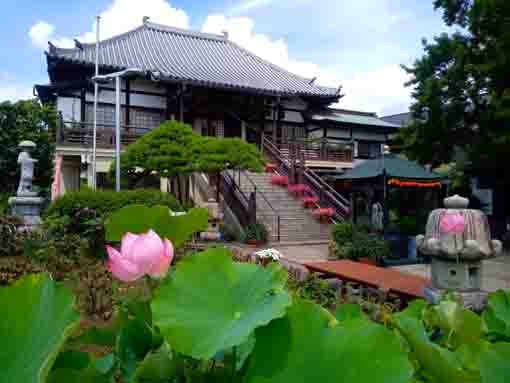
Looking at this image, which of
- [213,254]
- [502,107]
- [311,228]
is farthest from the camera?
[311,228]

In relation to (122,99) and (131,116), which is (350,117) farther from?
(122,99)

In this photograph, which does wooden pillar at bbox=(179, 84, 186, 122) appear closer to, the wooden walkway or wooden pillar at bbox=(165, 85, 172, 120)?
wooden pillar at bbox=(165, 85, 172, 120)

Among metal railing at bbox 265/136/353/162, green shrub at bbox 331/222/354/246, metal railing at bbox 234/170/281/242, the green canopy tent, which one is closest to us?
green shrub at bbox 331/222/354/246

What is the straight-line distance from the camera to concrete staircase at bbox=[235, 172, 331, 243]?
38.6 feet

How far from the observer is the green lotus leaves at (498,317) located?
0.99 m

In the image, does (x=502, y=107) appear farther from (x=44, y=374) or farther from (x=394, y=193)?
(x=44, y=374)

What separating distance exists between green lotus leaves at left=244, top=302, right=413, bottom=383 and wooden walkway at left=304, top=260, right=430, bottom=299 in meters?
4.16

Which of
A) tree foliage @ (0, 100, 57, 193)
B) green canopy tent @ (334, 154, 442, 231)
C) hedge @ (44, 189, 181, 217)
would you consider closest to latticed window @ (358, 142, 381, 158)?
green canopy tent @ (334, 154, 442, 231)

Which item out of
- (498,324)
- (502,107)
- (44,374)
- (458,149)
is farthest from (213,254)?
(458,149)

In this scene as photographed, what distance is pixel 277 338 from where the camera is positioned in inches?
21.5

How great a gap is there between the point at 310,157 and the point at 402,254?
716cm

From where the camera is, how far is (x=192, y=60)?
60.3ft

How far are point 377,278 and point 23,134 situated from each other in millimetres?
13004

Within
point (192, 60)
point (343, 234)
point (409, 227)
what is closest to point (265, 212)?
point (343, 234)
